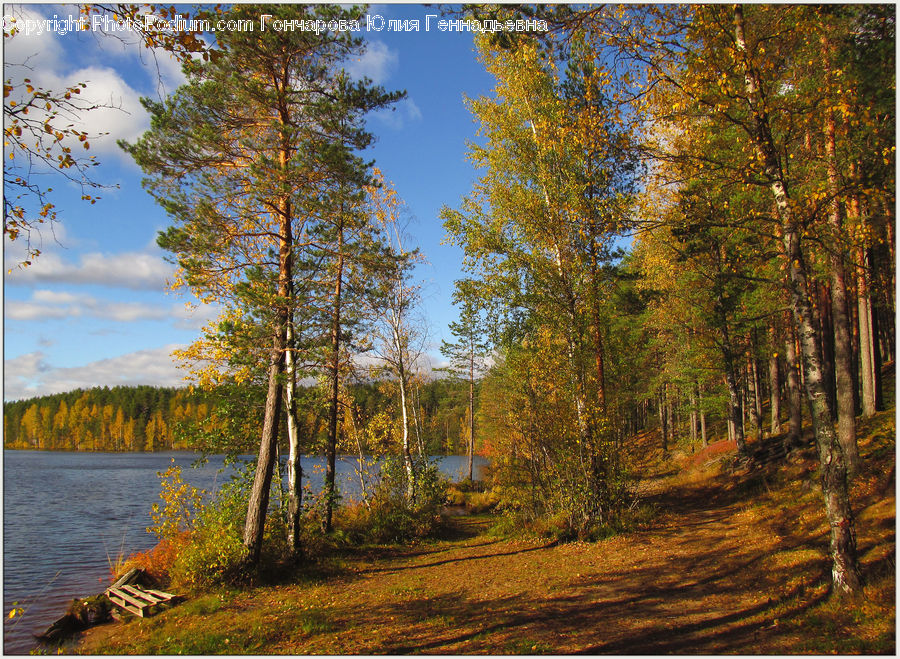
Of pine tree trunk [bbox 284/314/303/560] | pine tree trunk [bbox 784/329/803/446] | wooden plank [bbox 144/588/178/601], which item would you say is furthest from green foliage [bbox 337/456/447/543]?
pine tree trunk [bbox 784/329/803/446]

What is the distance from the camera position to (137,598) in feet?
29.8

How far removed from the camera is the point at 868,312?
13.5 m

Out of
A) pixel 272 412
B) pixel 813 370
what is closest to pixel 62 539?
pixel 272 412

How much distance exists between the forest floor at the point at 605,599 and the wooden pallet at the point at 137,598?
0.33 m

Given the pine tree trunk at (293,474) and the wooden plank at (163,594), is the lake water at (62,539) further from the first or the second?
the wooden plank at (163,594)

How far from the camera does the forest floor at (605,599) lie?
19.3 ft

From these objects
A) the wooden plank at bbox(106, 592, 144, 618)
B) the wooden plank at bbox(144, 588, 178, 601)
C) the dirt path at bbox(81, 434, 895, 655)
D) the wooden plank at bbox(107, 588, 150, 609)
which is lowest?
the wooden plank at bbox(106, 592, 144, 618)

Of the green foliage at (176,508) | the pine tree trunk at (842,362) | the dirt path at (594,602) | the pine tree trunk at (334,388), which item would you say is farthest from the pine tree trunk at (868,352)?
the green foliage at (176,508)

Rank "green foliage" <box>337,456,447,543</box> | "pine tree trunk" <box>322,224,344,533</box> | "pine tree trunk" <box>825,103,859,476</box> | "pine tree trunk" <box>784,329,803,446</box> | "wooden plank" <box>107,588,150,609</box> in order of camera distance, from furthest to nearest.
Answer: "pine tree trunk" <box>784,329,803,446</box> < "green foliage" <box>337,456,447,543</box> < "pine tree trunk" <box>322,224,344,533</box> < "pine tree trunk" <box>825,103,859,476</box> < "wooden plank" <box>107,588,150,609</box>

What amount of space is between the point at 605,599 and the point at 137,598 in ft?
27.2

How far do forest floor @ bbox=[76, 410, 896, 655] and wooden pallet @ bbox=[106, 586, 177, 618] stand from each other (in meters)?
0.33

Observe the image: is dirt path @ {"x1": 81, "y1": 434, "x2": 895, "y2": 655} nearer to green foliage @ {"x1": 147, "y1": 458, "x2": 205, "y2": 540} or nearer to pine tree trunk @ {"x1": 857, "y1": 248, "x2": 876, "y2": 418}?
green foliage @ {"x1": 147, "y1": 458, "x2": 205, "y2": 540}

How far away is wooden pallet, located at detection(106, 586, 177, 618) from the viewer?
8704mm

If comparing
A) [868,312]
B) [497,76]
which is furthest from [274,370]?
[868,312]
